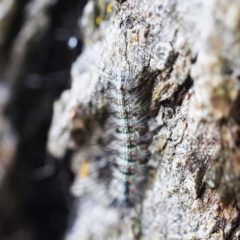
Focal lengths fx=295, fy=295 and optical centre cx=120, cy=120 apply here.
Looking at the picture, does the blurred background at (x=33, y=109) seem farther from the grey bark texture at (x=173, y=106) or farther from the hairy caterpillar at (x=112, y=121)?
the grey bark texture at (x=173, y=106)

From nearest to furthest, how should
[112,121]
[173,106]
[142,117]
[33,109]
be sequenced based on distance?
[173,106], [142,117], [112,121], [33,109]

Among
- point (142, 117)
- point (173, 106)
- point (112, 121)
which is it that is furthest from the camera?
point (112, 121)

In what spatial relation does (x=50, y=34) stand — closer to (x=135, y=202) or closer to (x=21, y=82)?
(x=21, y=82)

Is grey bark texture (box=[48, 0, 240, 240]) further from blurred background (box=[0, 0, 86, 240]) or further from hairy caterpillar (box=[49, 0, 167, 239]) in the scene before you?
blurred background (box=[0, 0, 86, 240])

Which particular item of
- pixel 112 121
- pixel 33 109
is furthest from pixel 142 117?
pixel 33 109

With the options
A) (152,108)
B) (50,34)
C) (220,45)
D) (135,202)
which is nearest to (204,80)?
(220,45)

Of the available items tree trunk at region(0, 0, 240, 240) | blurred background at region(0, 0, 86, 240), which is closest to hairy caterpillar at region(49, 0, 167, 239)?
tree trunk at region(0, 0, 240, 240)

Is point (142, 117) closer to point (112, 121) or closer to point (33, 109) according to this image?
point (112, 121)
